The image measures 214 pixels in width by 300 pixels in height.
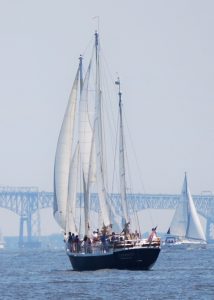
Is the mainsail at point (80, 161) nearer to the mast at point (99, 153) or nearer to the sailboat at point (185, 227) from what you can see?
the mast at point (99, 153)

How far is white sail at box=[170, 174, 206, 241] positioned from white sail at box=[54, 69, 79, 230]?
92881 millimetres

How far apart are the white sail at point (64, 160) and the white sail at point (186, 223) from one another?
3657 inches

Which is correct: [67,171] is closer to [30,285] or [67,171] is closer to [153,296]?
[30,285]

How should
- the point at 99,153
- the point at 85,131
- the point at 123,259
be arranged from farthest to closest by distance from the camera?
1. the point at 99,153
2. the point at 85,131
3. the point at 123,259

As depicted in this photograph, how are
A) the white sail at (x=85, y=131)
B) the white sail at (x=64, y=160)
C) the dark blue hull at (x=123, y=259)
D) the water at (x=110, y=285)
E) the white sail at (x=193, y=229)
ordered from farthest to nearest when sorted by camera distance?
the white sail at (x=193, y=229), the white sail at (x=64, y=160), the white sail at (x=85, y=131), the dark blue hull at (x=123, y=259), the water at (x=110, y=285)

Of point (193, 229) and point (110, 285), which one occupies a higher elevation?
point (193, 229)

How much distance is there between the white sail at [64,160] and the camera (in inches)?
3076

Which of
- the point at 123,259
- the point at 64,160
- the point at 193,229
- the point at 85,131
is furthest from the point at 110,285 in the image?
the point at 193,229

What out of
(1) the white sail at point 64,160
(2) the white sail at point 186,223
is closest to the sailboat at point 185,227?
(2) the white sail at point 186,223

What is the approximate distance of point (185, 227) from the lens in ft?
566

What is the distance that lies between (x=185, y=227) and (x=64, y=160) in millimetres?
94784

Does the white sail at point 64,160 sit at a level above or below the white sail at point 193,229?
below

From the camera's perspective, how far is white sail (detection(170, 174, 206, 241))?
171375mm

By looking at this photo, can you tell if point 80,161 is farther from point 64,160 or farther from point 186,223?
point 186,223
